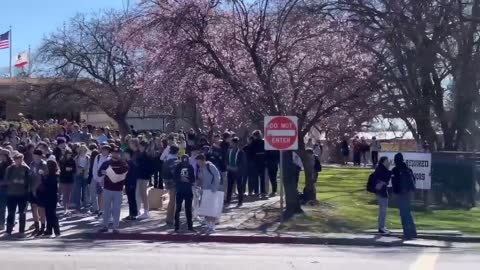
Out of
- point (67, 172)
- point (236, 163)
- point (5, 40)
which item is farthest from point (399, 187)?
point (5, 40)

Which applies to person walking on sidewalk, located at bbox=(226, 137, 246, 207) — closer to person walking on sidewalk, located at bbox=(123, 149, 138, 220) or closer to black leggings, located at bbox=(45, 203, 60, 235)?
person walking on sidewalk, located at bbox=(123, 149, 138, 220)

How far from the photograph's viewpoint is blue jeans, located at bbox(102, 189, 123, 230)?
61.1ft

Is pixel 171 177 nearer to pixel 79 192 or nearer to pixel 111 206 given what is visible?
pixel 111 206

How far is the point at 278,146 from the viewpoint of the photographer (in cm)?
1986

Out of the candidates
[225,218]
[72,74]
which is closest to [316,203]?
[225,218]

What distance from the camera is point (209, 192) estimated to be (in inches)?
736

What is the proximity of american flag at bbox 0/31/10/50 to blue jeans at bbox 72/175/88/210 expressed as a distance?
28.1 metres

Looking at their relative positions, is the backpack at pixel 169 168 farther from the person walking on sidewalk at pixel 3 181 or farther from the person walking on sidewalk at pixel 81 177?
the person walking on sidewalk at pixel 3 181

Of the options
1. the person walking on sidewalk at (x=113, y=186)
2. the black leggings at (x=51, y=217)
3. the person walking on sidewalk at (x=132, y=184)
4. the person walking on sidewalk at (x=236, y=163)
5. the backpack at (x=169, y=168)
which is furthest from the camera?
the person walking on sidewalk at (x=236, y=163)

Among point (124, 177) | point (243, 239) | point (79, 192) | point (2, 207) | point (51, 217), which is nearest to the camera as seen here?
point (243, 239)

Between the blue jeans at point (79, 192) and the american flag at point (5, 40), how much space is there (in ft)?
92.3

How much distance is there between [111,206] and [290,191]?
4827 millimetres

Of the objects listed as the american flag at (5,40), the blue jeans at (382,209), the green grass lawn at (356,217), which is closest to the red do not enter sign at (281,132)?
the green grass lawn at (356,217)

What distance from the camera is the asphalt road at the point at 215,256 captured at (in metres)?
13.5
